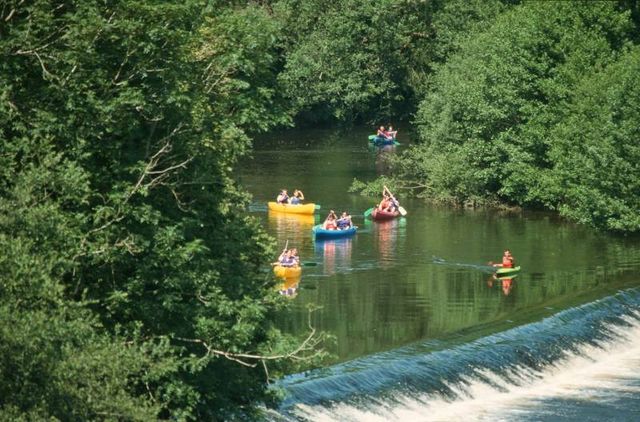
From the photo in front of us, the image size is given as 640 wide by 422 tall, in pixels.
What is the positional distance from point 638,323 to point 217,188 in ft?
56.4

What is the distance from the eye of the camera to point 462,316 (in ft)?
115

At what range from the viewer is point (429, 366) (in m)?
28.4

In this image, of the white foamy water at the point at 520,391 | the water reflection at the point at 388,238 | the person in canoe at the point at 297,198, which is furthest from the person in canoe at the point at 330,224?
the white foamy water at the point at 520,391

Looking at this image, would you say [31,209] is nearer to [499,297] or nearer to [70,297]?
[70,297]

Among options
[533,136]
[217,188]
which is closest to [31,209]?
[217,188]

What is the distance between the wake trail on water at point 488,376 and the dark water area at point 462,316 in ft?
0.12

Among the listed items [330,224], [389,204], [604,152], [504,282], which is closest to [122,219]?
[504,282]

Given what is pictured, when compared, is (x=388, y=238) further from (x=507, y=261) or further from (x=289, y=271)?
(x=289, y=271)

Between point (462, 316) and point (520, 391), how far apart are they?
6.27 m

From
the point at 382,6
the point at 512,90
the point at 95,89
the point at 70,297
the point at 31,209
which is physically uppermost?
the point at 382,6

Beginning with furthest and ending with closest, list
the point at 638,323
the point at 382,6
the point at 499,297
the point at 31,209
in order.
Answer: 1. the point at 382,6
2. the point at 499,297
3. the point at 638,323
4. the point at 31,209

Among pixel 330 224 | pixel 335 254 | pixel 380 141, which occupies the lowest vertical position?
pixel 335 254

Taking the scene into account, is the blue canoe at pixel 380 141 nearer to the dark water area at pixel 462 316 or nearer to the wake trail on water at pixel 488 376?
the dark water area at pixel 462 316

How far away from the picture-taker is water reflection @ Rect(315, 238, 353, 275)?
4185 centimetres
